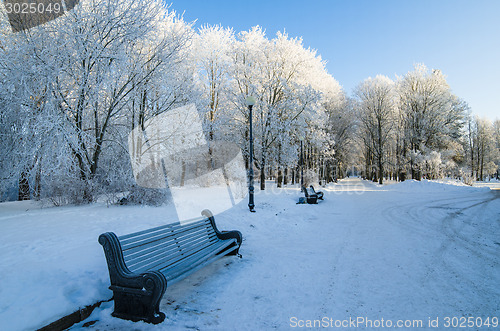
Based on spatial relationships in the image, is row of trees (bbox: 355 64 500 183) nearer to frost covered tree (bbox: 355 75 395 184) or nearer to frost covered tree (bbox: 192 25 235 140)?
frost covered tree (bbox: 355 75 395 184)

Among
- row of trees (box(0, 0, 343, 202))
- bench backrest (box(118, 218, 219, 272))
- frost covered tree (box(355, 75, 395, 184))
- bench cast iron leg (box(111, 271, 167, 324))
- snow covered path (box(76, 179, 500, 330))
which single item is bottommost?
snow covered path (box(76, 179, 500, 330))

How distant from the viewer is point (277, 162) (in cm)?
2261

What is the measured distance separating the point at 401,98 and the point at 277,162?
70.3 feet

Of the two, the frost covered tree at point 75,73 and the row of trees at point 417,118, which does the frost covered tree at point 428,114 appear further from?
the frost covered tree at point 75,73

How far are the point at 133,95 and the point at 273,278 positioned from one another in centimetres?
1021

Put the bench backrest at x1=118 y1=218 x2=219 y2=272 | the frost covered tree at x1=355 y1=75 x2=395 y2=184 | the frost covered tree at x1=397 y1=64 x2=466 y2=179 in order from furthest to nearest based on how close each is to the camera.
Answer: the frost covered tree at x1=355 y1=75 x2=395 y2=184 < the frost covered tree at x1=397 y1=64 x2=466 y2=179 < the bench backrest at x1=118 y1=218 x2=219 y2=272

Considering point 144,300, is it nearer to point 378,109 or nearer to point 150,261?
point 150,261

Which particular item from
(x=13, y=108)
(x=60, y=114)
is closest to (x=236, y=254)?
(x=60, y=114)

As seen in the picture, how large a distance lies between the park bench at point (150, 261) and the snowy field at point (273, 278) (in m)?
0.19

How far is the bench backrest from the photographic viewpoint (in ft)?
11.3

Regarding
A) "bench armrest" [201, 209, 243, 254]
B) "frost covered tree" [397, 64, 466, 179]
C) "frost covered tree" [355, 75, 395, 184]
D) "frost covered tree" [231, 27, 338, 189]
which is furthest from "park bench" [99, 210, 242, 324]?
"frost covered tree" [397, 64, 466, 179]

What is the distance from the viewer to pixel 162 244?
3996mm

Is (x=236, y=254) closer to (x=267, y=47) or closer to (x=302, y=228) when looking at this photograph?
(x=302, y=228)

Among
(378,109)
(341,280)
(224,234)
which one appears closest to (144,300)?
(224,234)
